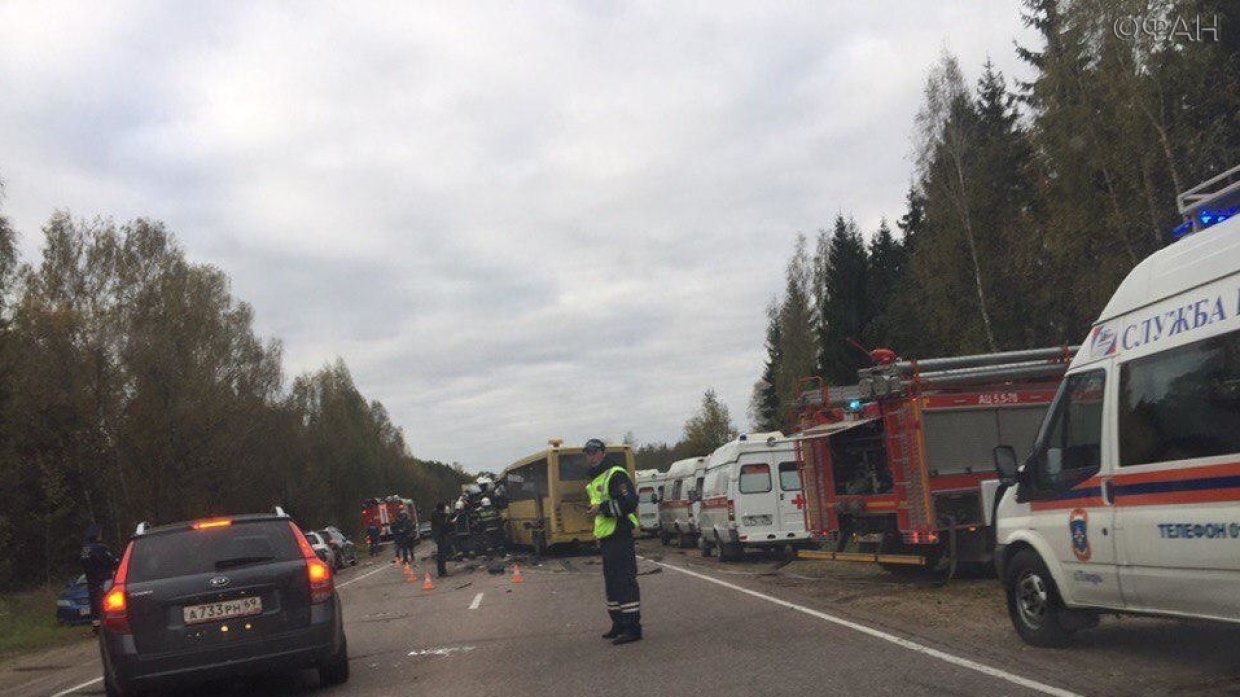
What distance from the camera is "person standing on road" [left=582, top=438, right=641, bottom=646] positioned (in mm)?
9789

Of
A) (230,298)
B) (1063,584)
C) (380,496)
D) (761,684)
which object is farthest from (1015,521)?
(380,496)

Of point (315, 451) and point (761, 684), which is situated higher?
point (315, 451)

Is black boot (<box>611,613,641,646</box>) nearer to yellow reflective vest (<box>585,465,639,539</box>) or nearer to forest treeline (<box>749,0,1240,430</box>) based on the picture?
yellow reflective vest (<box>585,465,639,539</box>)

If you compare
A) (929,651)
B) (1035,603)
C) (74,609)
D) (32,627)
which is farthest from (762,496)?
(32,627)

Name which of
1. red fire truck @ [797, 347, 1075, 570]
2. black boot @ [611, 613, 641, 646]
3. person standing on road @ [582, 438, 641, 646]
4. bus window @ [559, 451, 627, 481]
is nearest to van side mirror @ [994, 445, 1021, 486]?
person standing on road @ [582, 438, 641, 646]

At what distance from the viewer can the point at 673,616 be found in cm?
1169

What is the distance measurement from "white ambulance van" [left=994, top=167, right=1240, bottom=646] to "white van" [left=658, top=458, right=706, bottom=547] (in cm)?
1915

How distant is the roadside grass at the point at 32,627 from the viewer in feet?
58.9

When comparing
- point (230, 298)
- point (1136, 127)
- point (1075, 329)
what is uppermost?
point (230, 298)

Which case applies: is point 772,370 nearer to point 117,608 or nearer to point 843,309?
point 843,309

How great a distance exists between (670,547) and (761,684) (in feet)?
79.5

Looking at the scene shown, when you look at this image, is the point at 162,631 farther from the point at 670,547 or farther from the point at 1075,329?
the point at 1075,329

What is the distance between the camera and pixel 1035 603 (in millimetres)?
8031

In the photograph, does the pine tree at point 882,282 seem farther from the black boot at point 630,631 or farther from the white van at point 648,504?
the black boot at point 630,631
